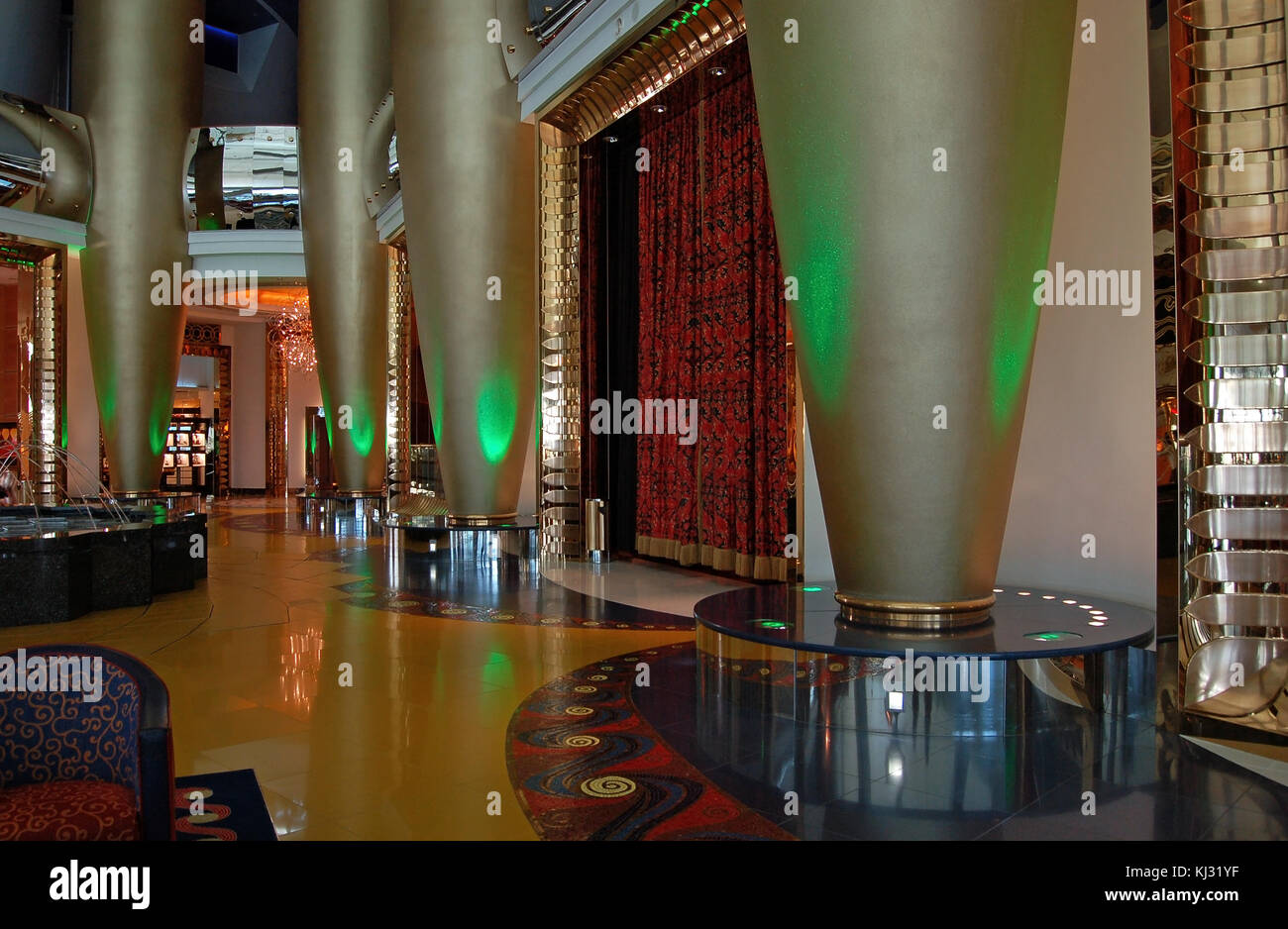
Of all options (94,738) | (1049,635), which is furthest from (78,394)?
(1049,635)

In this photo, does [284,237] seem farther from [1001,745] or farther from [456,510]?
[1001,745]

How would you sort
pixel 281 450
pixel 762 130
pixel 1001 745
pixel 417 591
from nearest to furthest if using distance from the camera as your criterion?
1. pixel 1001 745
2. pixel 762 130
3. pixel 417 591
4. pixel 281 450

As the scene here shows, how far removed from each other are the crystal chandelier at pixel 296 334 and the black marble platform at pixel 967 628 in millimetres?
15102

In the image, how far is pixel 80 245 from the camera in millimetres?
12617

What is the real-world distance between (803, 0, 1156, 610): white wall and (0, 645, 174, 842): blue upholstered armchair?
11.2 feet

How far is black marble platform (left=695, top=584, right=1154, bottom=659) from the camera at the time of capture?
116 inches

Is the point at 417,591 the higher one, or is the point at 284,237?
the point at 284,237

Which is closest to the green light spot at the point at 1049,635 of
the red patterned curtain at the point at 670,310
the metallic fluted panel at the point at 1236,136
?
the metallic fluted panel at the point at 1236,136

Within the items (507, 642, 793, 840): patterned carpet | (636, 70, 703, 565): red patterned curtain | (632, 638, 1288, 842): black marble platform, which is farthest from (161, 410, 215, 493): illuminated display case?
(632, 638, 1288, 842): black marble platform

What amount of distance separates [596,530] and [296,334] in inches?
468

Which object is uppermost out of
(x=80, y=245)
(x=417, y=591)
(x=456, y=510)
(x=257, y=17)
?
(x=257, y=17)
